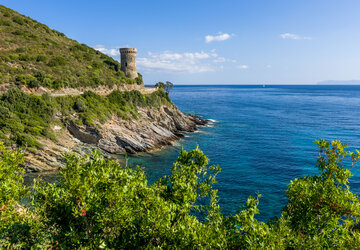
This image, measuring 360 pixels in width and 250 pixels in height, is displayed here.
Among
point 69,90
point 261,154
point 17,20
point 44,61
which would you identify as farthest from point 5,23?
point 261,154

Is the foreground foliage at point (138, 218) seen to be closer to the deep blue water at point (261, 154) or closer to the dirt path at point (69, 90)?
the deep blue water at point (261, 154)

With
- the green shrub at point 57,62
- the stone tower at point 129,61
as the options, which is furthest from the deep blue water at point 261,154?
the green shrub at point 57,62

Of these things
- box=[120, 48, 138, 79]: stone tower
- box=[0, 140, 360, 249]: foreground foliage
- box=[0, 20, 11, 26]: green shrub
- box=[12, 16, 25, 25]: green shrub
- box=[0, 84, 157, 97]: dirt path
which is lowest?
box=[0, 140, 360, 249]: foreground foliage

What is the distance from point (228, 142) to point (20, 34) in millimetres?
65441

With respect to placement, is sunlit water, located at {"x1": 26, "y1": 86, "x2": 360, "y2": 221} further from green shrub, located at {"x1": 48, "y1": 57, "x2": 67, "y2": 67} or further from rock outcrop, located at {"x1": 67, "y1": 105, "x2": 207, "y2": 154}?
green shrub, located at {"x1": 48, "y1": 57, "x2": 67, "y2": 67}

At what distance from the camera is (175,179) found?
1450 centimetres

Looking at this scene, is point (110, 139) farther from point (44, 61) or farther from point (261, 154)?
point (261, 154)

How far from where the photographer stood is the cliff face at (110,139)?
3712 centimetres

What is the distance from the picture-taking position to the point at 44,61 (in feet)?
191

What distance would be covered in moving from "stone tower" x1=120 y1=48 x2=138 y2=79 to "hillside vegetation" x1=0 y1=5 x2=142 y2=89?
273cm

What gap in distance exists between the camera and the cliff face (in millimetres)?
37119

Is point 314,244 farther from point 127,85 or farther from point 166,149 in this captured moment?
point 127,85

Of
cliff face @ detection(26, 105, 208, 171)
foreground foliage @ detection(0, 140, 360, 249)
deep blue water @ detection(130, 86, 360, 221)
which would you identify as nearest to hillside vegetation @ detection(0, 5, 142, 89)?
cliff face @ detection(26, 105, 208, 171)

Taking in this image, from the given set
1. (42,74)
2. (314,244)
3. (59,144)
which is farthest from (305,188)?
(42,74)
